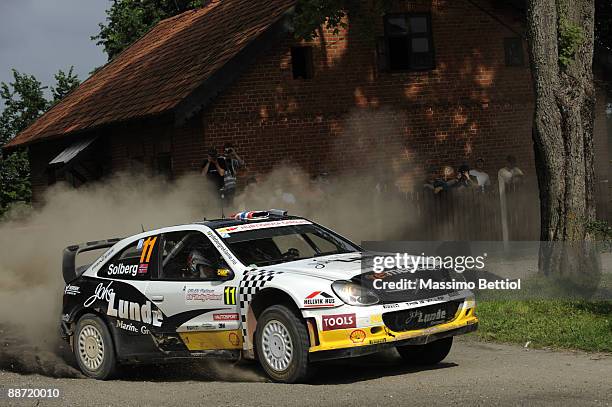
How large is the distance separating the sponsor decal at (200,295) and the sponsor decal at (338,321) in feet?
4.06

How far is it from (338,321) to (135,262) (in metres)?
2.69

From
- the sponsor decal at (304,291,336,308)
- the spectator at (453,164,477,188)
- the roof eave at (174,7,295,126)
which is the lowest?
the sponsor decal at (304,291,336,308)

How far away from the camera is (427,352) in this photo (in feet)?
33.0

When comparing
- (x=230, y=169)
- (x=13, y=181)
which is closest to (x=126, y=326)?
(x=230, y=169)

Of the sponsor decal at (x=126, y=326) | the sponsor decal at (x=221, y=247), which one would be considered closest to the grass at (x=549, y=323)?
the sponsor decal at (x=221, y=247)

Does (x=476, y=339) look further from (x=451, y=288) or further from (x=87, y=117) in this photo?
(x=87, y=117)

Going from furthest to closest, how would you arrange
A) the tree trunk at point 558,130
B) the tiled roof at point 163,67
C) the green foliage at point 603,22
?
1. the green foliage at point 603,22
2. the tiled roof at point 163,67
3. the tree trunk at point 558,130

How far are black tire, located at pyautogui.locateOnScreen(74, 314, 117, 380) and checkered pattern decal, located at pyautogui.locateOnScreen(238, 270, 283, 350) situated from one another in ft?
5.80

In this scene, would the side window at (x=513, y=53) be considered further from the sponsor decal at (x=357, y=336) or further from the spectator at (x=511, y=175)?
the sponsor decal at (x=357, y=336)

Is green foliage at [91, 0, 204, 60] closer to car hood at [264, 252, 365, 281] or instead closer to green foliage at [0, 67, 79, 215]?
green foliage at [0, 67, 79, 215]

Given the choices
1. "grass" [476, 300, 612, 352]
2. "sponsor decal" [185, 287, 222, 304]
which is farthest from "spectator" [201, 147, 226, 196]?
"sponsor decal" [185, 287, 222, 304]

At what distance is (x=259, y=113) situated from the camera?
21969mm

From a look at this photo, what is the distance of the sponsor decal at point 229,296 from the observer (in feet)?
31.4

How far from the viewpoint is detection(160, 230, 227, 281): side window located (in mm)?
9961
